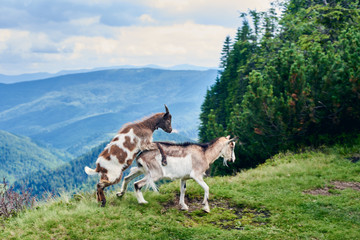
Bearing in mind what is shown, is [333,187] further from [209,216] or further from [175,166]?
[175,166]

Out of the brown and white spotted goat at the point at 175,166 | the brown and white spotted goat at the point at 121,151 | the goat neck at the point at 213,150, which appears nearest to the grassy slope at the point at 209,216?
the brown and white spotted goat at the point at 175,166

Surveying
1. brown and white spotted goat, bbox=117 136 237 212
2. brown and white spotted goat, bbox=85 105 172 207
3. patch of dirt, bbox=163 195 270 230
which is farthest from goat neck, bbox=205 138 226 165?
brown and white spotted goat, bbox=85 105 172 207

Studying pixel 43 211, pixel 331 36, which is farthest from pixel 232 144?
pixel 331 36

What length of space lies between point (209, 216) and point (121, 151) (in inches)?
121

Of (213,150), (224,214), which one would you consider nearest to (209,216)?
(224,214)

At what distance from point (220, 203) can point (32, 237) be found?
5421mm

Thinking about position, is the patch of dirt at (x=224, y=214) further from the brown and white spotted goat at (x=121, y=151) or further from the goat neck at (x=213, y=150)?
the brown and white spotted goat at (x=121, y=151)

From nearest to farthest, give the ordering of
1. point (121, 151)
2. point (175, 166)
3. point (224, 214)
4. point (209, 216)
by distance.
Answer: point (121, 151)
point (175, 166)
point (209, 216)
point (224, 214)

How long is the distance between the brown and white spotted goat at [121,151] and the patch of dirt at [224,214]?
6.00ft

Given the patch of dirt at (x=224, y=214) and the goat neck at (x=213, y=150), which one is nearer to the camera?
the patch of dirt at (x=224, y=214)

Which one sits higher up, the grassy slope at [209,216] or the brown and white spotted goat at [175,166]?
the brown and white spotted goat at [175,166]

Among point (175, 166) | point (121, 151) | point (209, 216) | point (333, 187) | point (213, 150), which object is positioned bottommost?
point (209, 216)

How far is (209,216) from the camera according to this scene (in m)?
9.25

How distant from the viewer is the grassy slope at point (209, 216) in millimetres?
7863
